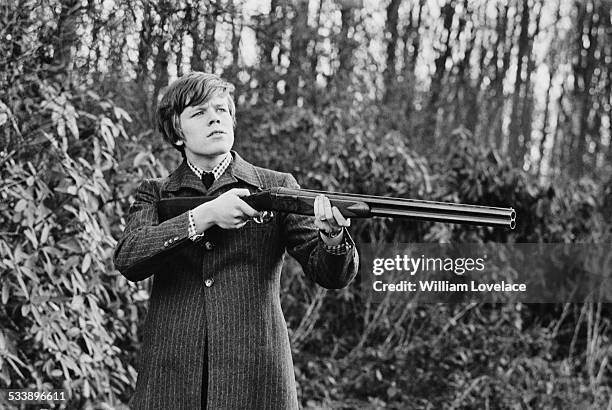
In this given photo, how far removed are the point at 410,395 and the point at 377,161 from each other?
1714 mm

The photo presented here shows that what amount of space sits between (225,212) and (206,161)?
31 cm

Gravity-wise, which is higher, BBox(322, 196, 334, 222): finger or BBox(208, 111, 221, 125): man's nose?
BBox(208, 111, 221, 125): man's nose

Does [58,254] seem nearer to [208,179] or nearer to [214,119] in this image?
[208,179]

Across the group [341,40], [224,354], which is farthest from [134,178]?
[341,40]

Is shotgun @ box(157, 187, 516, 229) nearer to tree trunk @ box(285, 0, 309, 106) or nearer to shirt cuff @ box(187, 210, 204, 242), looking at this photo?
shirt cuff @ box(187, 210, 204, 242)

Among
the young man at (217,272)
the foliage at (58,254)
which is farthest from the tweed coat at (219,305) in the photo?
the foliage at (58,254)

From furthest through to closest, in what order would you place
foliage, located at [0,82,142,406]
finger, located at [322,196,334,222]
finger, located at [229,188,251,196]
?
foliage, located at [0,82,142,406] → finger, located at [229,188,251,196] → finger, located at [322,196,334,222]

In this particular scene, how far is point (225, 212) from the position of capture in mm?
2359

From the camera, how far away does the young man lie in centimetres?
237

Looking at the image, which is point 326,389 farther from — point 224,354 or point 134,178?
point 224,354

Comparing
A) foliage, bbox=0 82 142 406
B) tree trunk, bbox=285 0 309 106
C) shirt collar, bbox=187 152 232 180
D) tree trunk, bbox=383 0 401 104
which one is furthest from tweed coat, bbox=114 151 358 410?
tree trunk, bbox=383 0 401 104

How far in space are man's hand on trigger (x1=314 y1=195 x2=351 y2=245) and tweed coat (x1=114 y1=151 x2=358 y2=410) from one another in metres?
0.04

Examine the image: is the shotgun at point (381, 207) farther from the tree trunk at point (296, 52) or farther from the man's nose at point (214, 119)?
the tree trunk at point (296, 52)

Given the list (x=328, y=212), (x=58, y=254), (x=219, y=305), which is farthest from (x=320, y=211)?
(x=58, y=254)
